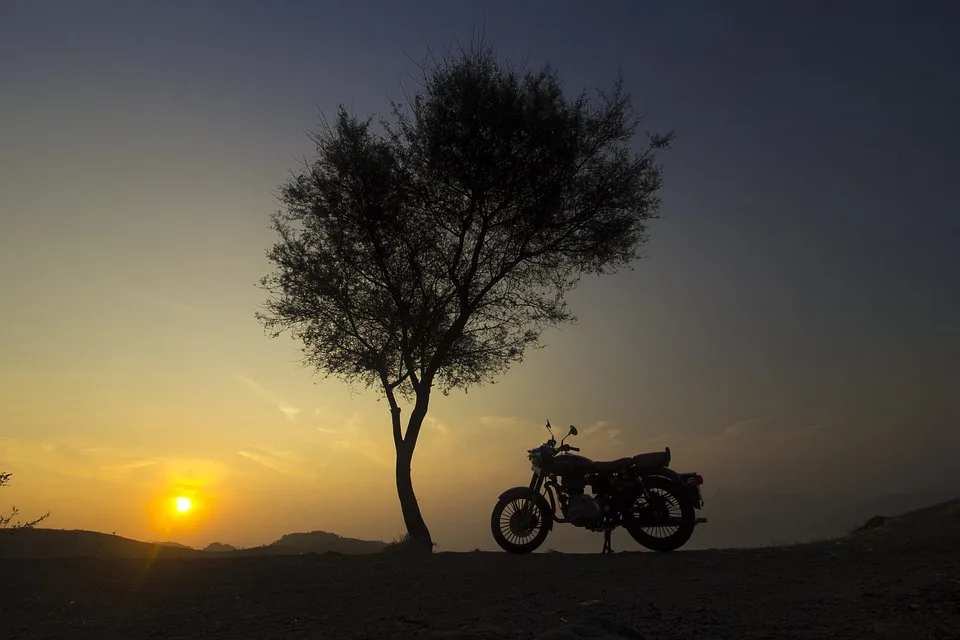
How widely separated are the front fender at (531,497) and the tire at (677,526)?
1.29 metres

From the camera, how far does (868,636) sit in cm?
603

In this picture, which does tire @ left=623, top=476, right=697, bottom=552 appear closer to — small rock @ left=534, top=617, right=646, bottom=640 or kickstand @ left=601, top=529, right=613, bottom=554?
kickstand @ left=601, top=529, right=613, bottom=554

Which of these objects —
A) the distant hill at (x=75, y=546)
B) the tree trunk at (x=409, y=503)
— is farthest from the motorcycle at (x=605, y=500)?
the distant hill at (x=75, y=546)

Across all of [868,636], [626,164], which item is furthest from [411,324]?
[868,636]

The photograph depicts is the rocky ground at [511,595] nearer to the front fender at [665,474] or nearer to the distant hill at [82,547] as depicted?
the front fender at [665,474]

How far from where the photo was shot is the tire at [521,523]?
1282 cm

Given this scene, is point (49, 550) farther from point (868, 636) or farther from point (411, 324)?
point (868, 636)

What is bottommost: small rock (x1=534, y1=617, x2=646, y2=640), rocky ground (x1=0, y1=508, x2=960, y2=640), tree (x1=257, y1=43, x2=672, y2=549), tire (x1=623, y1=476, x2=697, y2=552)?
small rock (x1=534, y1=617, x2=646, y2=640)

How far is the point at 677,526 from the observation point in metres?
12.3

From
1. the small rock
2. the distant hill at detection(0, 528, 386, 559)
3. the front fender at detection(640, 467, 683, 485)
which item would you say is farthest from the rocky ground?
the distant hill at detection(0, 528, 386, 559)

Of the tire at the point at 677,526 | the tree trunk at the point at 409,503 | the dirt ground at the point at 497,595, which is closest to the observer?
the dirt ground at the point at 497,595

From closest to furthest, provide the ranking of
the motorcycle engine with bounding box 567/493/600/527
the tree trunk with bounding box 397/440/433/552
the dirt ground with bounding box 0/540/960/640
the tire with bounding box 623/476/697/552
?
the dirt ground with bounding box 0/540/960/640
the tire with bounding box 623/476/697/552
the motorcycle engine with bounding box 567/493/600/527
the tree trunk with bounding box 397/440/433/552

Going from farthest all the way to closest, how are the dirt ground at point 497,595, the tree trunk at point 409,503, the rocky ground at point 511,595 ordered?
the tree trunk at point 409,503 < the dirt ground at point 497,595 < the rocky ground at point 511,595

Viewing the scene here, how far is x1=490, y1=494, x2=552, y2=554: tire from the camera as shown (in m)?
12.8
